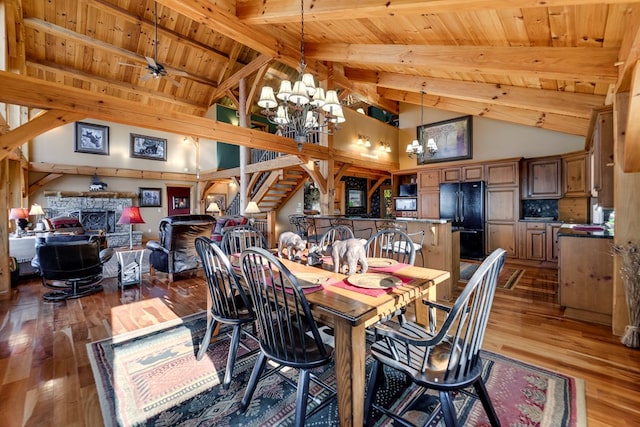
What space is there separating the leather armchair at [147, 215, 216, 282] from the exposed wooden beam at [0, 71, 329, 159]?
1491mm

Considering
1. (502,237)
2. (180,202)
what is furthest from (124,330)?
(180,202)

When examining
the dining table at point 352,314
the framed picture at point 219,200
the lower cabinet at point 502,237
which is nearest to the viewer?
the dining table at point 352,314

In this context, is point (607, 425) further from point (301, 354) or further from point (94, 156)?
point (94, 156)

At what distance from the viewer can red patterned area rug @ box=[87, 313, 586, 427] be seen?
5.12ft

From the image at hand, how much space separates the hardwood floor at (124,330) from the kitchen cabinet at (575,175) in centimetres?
223

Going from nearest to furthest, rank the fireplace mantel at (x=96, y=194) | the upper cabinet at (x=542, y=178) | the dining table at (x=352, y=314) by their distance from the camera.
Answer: the dining table at (x=352, y=314) → the upper cabinet at (x=542, y=178) → the fireplace mantel at (x=96, y=194)

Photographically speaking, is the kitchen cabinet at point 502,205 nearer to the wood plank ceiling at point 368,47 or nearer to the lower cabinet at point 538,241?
the lower cabinet at point 538,241

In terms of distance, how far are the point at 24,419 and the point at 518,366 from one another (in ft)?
10.6

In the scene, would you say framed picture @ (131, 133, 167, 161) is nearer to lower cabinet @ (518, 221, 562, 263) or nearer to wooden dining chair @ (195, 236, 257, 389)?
wooden dining chair @ (195, 236, 257, 389)

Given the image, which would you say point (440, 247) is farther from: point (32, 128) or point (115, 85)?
point (115, 85)

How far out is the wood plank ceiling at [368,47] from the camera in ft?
8.34

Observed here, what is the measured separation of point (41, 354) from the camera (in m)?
2.24

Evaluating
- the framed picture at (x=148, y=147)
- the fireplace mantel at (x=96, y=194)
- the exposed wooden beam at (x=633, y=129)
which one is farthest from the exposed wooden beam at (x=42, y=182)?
the exposed wooden beam at (x=633, y=129)


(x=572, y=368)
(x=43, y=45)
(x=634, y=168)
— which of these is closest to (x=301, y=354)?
(x=572, y=368)
